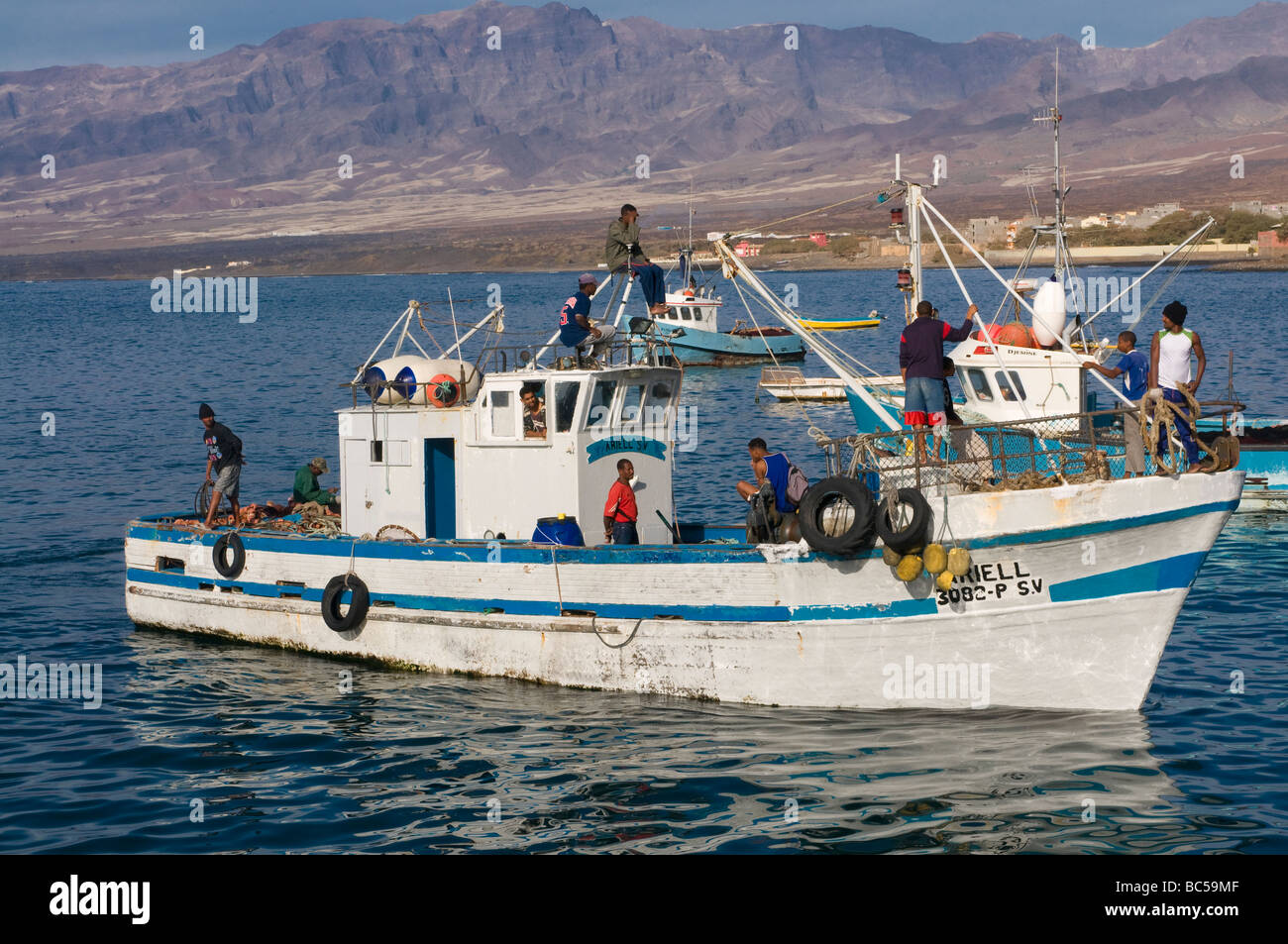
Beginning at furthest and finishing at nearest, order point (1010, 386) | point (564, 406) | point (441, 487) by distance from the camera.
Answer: point (1010, 386)
point (441, 487)
point (564, 406)

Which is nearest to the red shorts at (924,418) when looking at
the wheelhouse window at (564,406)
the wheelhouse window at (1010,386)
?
the wheelhouse window at (564,406)

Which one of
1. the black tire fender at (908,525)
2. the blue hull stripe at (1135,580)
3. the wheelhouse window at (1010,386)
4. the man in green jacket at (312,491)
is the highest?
the wheelhouse window at (1010,386)

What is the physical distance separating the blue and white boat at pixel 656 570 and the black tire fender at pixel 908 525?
0.03 meters

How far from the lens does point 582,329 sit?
64.5 ft

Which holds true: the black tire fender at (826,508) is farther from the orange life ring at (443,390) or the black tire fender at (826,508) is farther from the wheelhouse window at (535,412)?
the orange life ring at (443,390)

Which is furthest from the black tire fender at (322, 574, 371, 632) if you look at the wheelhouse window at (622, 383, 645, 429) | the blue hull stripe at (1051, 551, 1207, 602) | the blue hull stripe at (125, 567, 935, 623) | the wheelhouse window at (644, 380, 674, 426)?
the blue hull stripe at (1051, 551, 1207, 602)

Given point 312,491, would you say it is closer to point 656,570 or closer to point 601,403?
point 601,403

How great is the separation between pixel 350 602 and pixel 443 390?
10.8 feet

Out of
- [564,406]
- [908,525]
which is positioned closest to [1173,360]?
[908,525]

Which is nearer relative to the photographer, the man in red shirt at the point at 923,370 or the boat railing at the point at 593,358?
the man in red shirt at the point at 923,370

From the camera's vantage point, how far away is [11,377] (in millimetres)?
70875

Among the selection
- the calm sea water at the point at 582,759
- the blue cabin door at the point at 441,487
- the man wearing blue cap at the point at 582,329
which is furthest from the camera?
the blue cabin door at the point at 441,487

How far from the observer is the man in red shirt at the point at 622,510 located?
1878 cm

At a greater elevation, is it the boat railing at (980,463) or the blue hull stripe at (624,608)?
the boat railing at (980,463)
